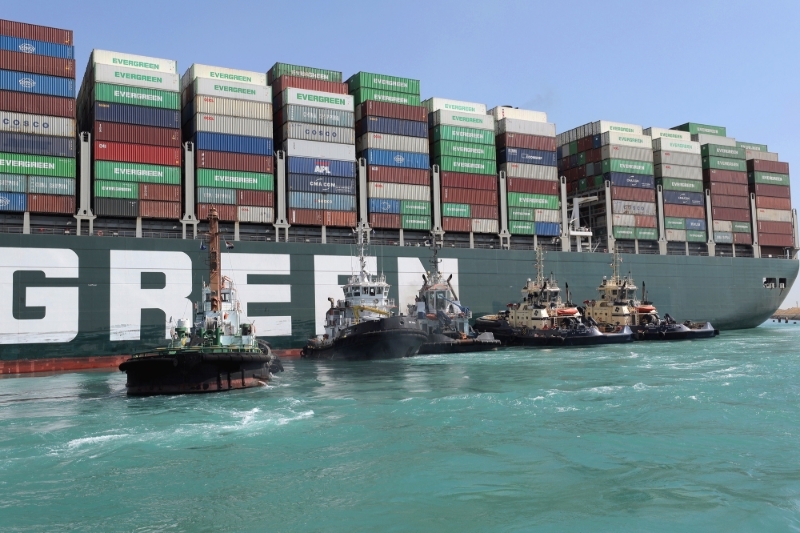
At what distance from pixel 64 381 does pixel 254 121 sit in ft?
60.6

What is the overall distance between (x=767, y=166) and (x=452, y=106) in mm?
30931

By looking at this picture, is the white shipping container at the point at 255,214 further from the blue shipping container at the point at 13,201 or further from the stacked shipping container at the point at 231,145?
the blue shipping container at the point at 13,201

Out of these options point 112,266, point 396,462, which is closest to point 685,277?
point 112,266

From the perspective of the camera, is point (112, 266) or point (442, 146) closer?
point (112, 266)

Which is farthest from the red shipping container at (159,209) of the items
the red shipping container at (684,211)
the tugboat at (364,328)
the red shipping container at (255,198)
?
the red shipping container at (684,211)

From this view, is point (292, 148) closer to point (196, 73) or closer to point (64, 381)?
point (196, 73)

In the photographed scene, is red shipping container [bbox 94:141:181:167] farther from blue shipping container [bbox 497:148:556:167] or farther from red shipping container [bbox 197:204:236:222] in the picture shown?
blue shipping container [bbox 497:148:556:167]

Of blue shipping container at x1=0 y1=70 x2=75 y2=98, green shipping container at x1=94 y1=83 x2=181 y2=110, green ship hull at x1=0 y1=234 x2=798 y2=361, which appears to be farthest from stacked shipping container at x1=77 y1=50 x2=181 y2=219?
green ship hull at x1=0 y1=234 x2=798 y2=361

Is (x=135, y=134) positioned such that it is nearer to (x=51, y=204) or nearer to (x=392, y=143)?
(x=51, y=204)

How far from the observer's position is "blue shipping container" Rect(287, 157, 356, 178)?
39219mm

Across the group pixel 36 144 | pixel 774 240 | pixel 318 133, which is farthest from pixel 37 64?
pixel 774 240

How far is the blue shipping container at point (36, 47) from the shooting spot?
33281 mm

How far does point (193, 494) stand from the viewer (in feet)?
33.7

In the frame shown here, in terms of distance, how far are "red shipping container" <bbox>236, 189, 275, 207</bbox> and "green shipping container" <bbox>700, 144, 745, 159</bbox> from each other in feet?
125
